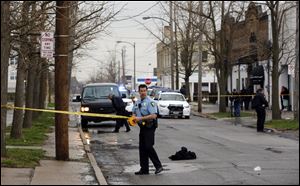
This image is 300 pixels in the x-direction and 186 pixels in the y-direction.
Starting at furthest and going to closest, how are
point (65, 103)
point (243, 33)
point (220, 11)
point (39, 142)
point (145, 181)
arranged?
point (243, 33) → point (220, 11) → point (39, 142) → point (65, 103) → point (145, 181)

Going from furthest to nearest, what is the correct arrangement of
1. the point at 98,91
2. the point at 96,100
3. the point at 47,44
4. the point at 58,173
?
1. the point at 98,91
2. the point at 96,100
3. the point at 47,44
4. the point at 58,173

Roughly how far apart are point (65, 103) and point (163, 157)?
3.02 m

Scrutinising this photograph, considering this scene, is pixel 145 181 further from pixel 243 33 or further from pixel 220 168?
pixel 243 33

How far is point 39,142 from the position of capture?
1781cm

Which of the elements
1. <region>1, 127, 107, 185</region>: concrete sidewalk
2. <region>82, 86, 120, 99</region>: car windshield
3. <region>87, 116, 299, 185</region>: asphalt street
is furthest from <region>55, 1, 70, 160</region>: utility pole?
<region>82, 86, 120, 99</region>: car windshield

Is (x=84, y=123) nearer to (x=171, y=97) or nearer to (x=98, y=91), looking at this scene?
(x=98, y=91)

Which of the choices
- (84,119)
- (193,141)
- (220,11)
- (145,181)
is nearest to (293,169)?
(145,181)

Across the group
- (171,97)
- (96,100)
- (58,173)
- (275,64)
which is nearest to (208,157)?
(58,173)

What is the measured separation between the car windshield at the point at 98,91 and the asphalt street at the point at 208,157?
278cm

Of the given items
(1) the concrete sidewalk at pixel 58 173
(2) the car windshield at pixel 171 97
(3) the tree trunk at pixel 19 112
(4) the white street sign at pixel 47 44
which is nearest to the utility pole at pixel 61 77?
(4) the white street sign at pixel 47 44

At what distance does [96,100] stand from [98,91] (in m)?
1.03

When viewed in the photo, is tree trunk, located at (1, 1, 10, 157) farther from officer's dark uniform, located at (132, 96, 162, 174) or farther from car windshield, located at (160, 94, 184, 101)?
car windshield, located at (160, 94, 184, 101)

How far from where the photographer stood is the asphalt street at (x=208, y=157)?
11.4 m

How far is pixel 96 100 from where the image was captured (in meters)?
26.6
